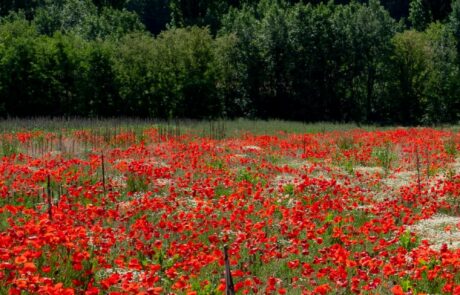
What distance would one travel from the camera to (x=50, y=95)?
43875 millimetres

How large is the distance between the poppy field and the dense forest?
74.1 feet

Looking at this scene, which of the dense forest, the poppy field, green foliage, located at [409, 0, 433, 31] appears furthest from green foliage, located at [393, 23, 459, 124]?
the poppy field

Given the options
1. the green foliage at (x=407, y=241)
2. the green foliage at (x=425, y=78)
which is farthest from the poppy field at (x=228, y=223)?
the green foliage at (x=425, y=78)

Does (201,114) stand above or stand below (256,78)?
below

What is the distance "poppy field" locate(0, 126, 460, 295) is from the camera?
6402 millimetres

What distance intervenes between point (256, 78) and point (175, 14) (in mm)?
24842

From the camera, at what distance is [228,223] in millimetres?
9117

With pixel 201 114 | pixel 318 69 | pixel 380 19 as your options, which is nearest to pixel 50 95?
pixel 201 114

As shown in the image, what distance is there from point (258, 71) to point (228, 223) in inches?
1777

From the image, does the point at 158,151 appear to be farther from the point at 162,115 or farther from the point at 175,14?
the point at 175,14

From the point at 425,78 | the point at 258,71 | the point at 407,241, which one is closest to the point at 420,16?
the point at 425,78

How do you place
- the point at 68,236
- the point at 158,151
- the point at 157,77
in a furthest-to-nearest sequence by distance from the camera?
the point at 157,77 < the point at 158,151 < the point at 68,236

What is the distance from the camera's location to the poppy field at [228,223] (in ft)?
21.0

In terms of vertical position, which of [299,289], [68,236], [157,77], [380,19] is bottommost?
[299,289]
